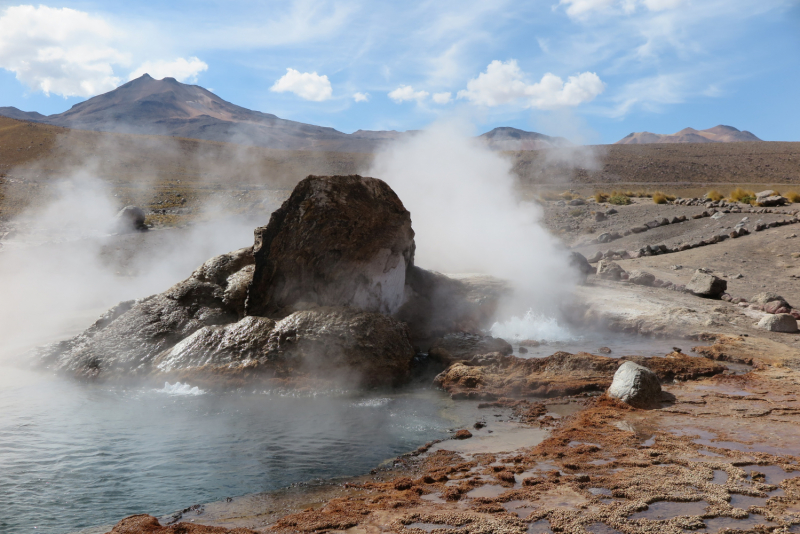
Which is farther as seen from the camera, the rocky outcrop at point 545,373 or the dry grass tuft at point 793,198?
the dry grass tuft at point 793,198

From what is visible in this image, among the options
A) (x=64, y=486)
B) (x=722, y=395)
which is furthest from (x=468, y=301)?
(x=64, y=486)

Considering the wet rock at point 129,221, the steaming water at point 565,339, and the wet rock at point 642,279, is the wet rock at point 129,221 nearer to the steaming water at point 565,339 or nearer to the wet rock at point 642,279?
the steaming water at point 565,339

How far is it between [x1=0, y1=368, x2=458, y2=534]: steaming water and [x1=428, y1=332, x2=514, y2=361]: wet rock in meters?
1.22

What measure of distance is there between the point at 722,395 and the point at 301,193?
6095 millimetres

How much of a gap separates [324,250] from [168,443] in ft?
12.6

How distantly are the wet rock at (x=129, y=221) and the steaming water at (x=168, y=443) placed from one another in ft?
48.9

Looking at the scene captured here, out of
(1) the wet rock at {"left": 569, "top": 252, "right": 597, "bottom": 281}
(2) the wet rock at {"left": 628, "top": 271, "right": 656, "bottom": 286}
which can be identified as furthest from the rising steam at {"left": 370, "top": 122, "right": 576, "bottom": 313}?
(2) the wet rock at {"left": 628, "top": 271, "right": 656, "bottom": 286}

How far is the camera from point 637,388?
589 cm

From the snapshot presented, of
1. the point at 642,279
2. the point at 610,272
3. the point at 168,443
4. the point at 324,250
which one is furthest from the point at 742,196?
the point at 168,443

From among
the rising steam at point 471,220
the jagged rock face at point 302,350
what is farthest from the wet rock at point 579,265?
the jagged rock face at point 302,350

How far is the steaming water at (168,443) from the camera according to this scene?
4.16 metres

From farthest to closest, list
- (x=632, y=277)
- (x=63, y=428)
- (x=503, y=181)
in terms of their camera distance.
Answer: (x=503, y=181)
(x=632, y=277)
(x=63, y=428)

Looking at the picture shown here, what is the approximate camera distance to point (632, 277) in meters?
12.5

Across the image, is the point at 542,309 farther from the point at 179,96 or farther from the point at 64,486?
the point at 179,96
